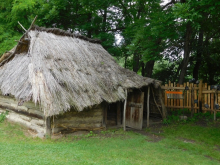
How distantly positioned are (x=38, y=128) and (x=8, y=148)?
82.9 inches

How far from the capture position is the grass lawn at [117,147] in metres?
5.49

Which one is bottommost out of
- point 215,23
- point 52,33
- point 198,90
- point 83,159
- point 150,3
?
point 83,159

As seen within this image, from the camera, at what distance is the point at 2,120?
989 centimetres

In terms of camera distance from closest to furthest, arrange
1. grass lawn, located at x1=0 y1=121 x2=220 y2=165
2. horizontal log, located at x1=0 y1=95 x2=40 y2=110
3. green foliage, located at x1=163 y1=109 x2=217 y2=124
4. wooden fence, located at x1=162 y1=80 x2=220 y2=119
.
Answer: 1. grass lawn, located at x1=0 y1=121 x2=220 y2=165
2. horizontal log, located at x1=0 y1=95 x2=40 y2=110
3. green foliage, located at x1=163 y1=109 x2=217 y2=124
4. wooden fence, located at x1=162 y1=80 x2=220 y2=119

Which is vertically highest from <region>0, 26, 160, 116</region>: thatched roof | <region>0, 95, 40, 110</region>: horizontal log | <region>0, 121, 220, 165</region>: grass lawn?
<region>0, 26, 160, 116</region>: thatched roof

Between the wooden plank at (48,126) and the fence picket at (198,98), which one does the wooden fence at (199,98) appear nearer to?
the fence picket at (198,98)

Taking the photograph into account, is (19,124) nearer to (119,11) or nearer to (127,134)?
(127,134)

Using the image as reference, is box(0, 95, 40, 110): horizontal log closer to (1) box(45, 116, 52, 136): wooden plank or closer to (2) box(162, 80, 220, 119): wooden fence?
(1) box(45, 116, 52, 136): wooden plank

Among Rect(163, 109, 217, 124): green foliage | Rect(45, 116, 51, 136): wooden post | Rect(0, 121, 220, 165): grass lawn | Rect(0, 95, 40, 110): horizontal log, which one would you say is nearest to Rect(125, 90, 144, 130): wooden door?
Rect(0, 121, 220, 165): grass lawn

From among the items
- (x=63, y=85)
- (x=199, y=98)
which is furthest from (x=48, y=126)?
(x=199, y=98)

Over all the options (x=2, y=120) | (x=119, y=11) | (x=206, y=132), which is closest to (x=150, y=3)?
(x=119, y=11)

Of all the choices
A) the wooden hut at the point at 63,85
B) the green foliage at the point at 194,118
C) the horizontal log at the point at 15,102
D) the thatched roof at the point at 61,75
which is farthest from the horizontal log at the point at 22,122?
the green foliage at the point at 194,118

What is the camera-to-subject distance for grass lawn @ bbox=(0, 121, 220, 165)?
18.0ft

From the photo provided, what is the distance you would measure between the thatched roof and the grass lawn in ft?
4.27
